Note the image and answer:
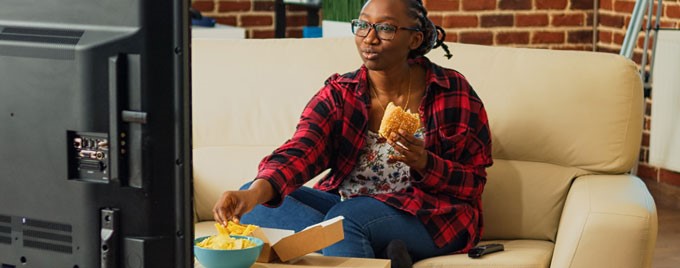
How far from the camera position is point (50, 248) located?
1.13m

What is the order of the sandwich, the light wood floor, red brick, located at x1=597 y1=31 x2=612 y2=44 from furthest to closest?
red brick, located at x1=597 y1=31 x2=612 y2=44, the light wood floor, the sandwich

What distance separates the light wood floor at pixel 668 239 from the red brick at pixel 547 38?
2.78 feet

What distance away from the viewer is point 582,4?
16.4 feet

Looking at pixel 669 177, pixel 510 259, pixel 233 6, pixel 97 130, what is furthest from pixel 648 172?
pixel 97 130

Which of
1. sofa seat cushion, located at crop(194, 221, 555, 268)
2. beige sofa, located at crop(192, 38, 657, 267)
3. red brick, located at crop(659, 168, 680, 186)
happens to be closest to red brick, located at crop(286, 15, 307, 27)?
red brick, located at crop(659, 168, 680, 186)

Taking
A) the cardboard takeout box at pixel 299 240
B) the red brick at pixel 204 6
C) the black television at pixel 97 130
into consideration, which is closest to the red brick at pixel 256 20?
the red brick at pixel 204 6

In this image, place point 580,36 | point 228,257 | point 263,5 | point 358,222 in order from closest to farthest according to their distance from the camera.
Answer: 1. point 228,257
2. point 358,222
3. point 580,36
4. point 263,5

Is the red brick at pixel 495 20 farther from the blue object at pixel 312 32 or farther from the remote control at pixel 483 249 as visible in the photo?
the remote control at pixel 483 249

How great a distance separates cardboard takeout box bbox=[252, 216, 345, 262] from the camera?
7.01 feet

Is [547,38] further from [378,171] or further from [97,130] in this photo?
[97,130]

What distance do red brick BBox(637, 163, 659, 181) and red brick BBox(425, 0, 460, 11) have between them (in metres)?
1.12

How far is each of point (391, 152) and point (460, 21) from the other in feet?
7.23

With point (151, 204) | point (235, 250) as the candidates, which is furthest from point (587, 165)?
point (151, 204)

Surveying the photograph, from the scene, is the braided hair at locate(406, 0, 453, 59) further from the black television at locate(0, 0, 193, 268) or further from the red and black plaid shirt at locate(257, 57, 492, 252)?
the black television at locate(0, 0, 193, 268)
